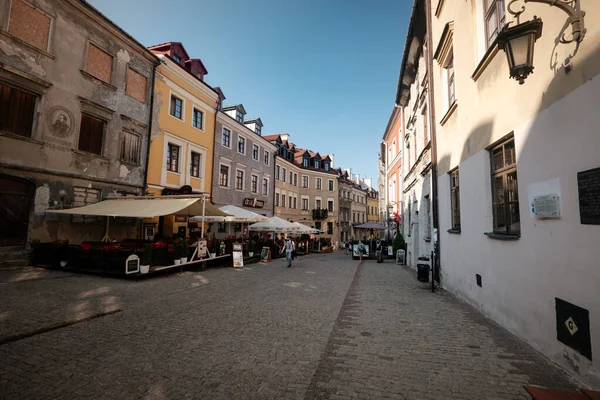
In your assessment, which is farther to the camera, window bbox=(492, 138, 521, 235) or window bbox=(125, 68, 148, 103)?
window bbox=(125, 68, 148, 103)

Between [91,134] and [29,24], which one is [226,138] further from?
[29,24]

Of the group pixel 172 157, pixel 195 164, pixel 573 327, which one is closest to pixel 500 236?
pixel 573 327

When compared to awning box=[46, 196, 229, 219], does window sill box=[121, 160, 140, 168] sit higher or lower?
higher

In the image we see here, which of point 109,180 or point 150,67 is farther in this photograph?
point 150,67

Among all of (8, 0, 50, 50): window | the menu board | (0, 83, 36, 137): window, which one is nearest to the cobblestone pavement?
(0, 83, 36, 137): window

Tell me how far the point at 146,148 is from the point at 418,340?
16.7 metres

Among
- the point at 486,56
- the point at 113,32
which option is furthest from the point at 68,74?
the point at 486,56

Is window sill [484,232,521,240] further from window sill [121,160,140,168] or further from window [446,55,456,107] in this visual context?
window sill [121,160,140,168]

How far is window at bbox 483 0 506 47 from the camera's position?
6.07 metres

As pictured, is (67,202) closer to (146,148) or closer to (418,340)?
(146,148)

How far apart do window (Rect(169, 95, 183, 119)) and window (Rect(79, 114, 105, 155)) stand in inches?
201

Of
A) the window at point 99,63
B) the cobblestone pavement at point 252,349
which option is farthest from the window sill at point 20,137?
the cobblestone pavement at point 252,349

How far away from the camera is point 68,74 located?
1275cm

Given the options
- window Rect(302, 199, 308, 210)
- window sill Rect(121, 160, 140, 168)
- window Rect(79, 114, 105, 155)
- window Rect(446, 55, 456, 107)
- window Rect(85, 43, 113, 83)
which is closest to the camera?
window Rect(446, 55, 456, 107)
